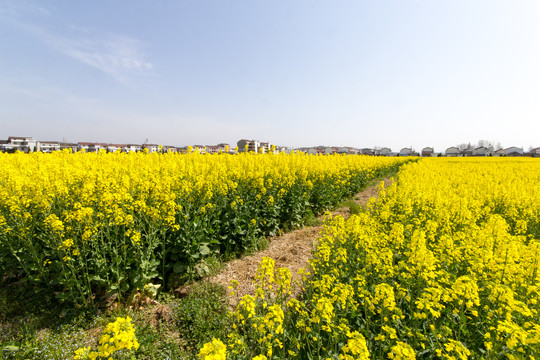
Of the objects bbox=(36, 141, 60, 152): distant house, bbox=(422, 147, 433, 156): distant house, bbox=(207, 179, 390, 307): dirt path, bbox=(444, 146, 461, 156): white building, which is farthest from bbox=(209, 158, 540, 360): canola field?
bbox=(444, 146, 461, 156): white building

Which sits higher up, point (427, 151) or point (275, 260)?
point (427, 151)

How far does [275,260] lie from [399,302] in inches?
117

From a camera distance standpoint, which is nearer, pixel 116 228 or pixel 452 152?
pixel 116 228

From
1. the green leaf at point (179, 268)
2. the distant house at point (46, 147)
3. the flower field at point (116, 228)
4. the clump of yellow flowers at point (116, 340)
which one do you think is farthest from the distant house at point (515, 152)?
the distant house at point (46, 147)

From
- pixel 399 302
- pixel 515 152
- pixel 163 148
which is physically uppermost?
pixel 515 152

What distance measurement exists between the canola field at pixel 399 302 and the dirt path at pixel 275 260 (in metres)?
0.79

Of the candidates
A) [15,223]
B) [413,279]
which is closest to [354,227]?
→ [413,279]

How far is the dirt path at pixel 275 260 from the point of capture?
465 cm

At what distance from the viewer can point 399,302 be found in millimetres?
2977

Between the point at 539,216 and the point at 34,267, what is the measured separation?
11.1 metres

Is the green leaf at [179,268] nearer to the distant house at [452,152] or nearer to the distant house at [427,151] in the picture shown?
the distant house at [427,151]

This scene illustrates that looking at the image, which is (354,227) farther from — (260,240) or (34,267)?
(34,267)

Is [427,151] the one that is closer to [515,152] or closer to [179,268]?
[515,152]

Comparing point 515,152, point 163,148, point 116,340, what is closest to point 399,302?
point 116,340
